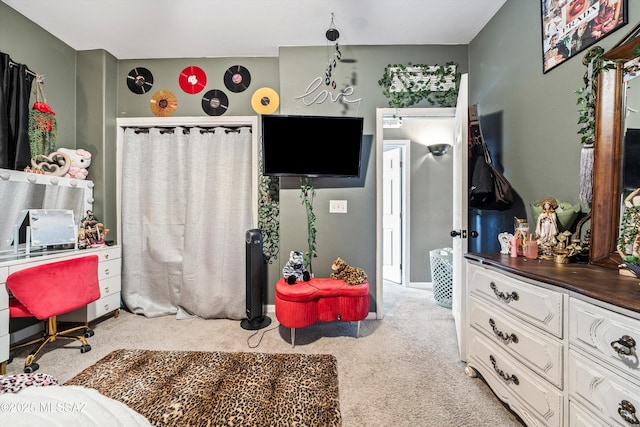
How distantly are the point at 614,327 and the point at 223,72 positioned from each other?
11.6ft

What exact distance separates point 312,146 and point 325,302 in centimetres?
141

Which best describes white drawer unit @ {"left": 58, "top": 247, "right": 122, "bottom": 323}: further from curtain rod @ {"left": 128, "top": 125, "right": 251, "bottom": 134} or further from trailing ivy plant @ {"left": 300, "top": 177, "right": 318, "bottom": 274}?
trailing ivy plant @ {"left": 300, "top": 177, "right": 318, "bottom": 274}

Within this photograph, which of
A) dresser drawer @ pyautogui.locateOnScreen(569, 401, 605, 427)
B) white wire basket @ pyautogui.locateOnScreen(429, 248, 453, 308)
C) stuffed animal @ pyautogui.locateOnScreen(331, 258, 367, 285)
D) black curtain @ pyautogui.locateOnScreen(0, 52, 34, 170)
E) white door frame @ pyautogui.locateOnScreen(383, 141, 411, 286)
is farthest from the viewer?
white door frame @ pyautogui.locateOnScreen(383, 141, 411, 286)

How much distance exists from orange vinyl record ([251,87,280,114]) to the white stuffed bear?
179 centimetres

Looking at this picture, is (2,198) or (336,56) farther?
(336,56)

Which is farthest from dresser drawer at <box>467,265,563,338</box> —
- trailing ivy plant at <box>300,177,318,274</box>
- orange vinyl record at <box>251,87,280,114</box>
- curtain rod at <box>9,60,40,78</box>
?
curtain rod at <box>9,60,40,78</box>

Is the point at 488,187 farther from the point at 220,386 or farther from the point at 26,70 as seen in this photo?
the point at 26,70

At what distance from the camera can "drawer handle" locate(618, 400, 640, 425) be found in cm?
→ 88

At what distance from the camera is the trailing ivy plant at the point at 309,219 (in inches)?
107

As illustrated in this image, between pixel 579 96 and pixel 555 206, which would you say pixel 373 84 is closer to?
pixel 579 96

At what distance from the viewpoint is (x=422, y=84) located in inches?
105

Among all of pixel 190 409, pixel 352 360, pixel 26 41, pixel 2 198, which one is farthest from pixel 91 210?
pixel 352 360

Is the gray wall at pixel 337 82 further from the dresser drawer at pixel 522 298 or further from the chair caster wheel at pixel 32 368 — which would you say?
the chair caster wheel at pixel 32 368

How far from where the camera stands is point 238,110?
9.70 feet
